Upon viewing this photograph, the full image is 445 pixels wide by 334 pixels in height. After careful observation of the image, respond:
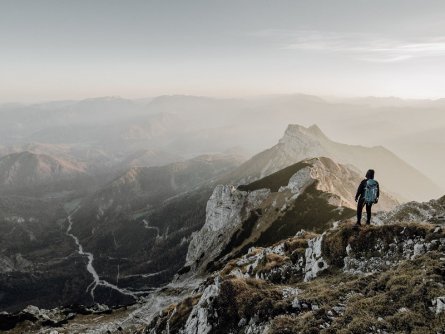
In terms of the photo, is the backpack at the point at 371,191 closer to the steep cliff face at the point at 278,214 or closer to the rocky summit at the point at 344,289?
the rocky summit at the point at 344,289

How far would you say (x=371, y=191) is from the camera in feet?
126

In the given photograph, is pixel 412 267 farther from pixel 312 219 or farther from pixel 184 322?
pixel 312 219

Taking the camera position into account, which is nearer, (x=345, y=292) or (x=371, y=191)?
(x=345, y=292)

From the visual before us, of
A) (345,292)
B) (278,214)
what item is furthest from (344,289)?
(278,214)

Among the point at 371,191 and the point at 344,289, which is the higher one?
the point at 371,191

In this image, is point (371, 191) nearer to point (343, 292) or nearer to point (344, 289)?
point (344, 289)

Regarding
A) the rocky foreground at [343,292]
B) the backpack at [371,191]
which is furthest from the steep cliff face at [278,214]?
the backpack at [371,191]

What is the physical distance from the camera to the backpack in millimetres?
38438

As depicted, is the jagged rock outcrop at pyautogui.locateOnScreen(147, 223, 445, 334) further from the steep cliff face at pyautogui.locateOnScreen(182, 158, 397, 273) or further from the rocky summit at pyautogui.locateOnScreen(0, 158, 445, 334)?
the steep cliff face at pyautogui.locateOnScreen(182, 158, 397, 273)

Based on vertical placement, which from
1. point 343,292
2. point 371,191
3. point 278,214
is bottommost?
point 278,214

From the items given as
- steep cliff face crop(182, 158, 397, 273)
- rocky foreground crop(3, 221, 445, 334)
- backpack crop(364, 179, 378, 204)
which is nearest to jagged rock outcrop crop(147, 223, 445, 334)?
rocky foreground crop(3, 221, 445, 334)

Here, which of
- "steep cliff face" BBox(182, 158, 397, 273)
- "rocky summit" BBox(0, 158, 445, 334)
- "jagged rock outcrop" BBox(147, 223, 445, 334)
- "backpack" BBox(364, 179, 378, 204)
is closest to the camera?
"jagged rock outcrop" BBox(147, 223, 445, 334)

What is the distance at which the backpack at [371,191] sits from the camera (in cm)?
3844

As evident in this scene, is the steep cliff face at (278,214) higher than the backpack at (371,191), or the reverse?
the backpack at (371,191)
